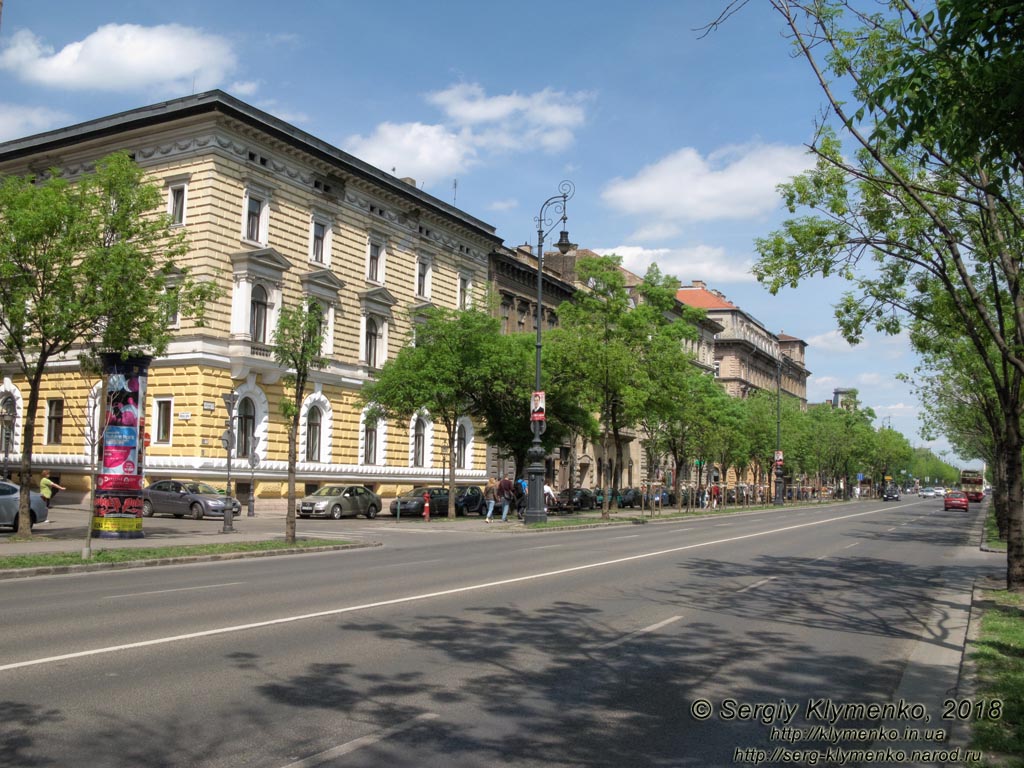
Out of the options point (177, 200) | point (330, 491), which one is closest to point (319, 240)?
point (177, 200)

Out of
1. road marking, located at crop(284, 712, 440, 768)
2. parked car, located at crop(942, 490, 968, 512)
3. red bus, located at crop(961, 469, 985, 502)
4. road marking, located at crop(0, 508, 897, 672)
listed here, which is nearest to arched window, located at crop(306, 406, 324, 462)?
road marking, located at crop(0, 508, 897, 672)

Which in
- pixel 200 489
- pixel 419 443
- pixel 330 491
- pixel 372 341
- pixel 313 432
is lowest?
pixel 330 491

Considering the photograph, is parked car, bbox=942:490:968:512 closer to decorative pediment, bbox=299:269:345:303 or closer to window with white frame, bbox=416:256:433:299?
window with white frame, bbox=416:256:433:299

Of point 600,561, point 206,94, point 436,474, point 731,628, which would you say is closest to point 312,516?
point 436,474

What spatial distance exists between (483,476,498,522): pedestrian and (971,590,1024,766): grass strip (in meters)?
23.7

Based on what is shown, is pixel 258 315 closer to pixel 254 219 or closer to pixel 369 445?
pixel 254 219

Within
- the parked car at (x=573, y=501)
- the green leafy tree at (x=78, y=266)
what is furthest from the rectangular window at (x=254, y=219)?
the parked car at (x=573, y=501)

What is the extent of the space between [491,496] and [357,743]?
1531 inches

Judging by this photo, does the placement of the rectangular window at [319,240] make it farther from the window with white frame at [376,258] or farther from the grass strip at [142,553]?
the grass strip at [142,553]

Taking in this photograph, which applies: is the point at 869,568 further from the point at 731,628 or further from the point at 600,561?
the point at 731,628

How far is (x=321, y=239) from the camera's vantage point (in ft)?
135

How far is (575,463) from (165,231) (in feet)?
143

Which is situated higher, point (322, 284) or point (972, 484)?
point (322, 284)

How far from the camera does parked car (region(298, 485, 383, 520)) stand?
35031 mm
